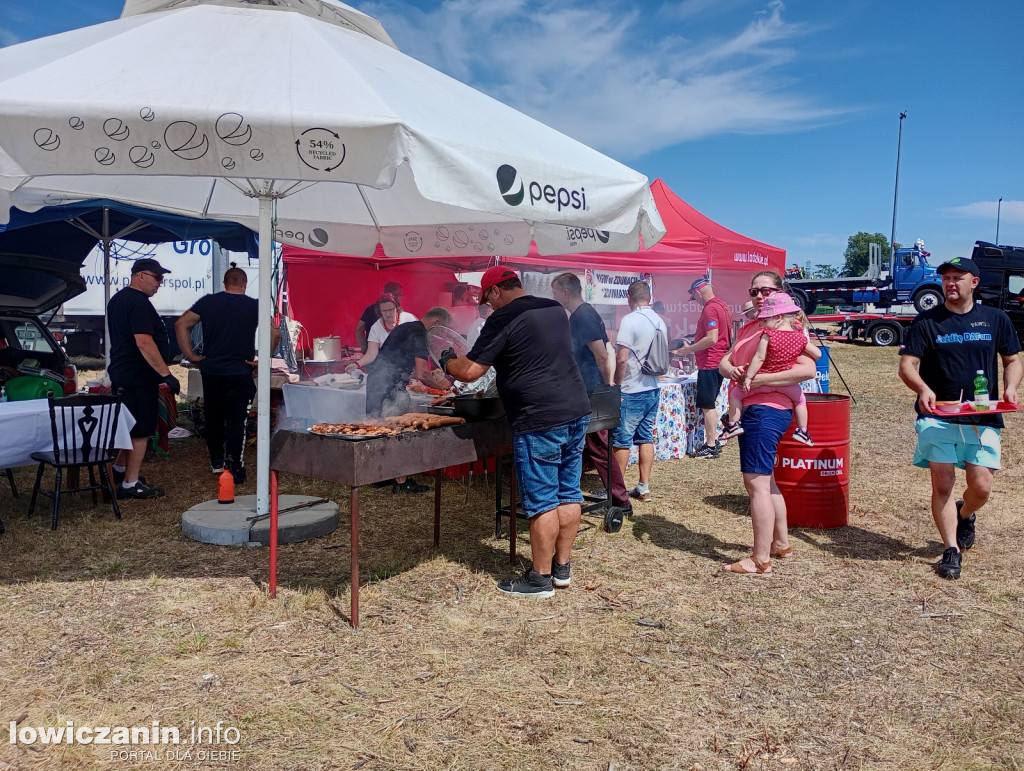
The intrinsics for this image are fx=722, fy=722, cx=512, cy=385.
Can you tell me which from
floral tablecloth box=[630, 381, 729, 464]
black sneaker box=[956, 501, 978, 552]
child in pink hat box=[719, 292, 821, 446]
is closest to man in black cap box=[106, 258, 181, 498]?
child in pink hat box=[719, 292, 821, 446]

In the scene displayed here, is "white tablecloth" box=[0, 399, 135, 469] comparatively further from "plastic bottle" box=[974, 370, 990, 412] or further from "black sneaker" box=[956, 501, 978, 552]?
"black sneaker" box=[956, 501, 978, 552]

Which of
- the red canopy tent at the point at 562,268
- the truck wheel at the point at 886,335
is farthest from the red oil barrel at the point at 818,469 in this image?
the truck wheel at the point at 886,335

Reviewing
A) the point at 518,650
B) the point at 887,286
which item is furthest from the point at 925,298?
the point at 518,650

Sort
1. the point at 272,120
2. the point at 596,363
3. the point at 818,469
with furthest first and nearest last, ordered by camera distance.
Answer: the point at 596,363 → the point at 818,469 → the point at 272,120

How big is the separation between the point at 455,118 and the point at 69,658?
10.8 ft

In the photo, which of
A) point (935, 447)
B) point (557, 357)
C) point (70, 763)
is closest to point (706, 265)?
point (935, 447)

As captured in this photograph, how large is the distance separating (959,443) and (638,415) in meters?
2.54

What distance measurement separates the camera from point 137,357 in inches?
237

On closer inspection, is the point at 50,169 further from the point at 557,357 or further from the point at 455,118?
the point at 557,357

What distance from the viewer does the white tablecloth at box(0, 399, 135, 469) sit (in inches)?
206

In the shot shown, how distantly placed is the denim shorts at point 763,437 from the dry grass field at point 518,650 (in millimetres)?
716

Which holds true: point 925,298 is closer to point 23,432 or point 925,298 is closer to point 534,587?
point 534,587

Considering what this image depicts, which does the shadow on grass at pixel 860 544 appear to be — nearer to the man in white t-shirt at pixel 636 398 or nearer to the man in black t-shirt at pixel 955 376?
the man in black t-shirt at pixel 955 376

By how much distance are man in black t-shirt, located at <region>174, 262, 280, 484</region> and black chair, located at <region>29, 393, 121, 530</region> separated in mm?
950
